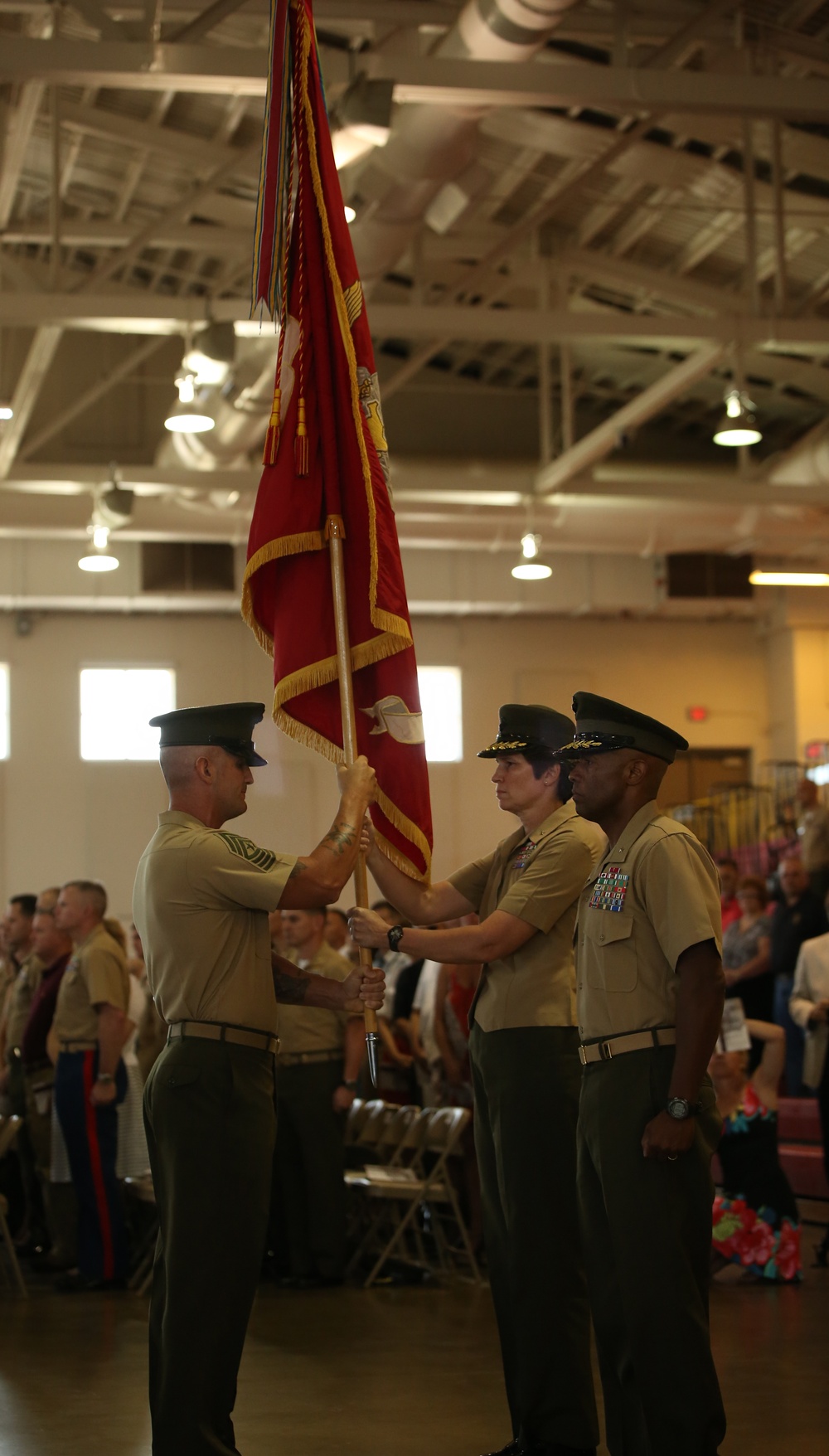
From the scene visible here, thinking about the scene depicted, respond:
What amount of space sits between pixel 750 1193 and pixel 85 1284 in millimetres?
3071

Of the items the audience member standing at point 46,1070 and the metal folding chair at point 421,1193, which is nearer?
the metal folding chair at point 421,1193

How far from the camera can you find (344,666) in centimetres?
395

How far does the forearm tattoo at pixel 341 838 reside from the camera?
3719mm

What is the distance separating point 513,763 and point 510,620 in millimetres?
15462

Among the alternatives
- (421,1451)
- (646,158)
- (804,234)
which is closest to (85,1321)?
Answer: (421,1451)

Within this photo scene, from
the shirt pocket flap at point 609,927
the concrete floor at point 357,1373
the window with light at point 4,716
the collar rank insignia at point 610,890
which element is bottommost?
the concrete floor at point 357,1373

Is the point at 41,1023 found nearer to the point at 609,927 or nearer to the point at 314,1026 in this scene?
the point at 314,1026

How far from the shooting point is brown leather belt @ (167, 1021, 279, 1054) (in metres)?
3.67

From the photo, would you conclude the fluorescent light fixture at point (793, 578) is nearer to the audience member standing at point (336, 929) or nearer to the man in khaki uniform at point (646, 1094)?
the audience member standing at point (336, 929)

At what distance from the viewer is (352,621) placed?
417 centimetres

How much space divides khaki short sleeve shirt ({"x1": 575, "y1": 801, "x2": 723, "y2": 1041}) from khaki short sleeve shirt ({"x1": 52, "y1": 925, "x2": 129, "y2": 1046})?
4204mm

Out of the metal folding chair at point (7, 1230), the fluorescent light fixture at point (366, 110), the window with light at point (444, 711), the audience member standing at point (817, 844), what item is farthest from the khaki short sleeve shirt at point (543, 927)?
the window with light at point (444, 711)

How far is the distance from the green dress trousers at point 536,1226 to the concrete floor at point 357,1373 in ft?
1.83

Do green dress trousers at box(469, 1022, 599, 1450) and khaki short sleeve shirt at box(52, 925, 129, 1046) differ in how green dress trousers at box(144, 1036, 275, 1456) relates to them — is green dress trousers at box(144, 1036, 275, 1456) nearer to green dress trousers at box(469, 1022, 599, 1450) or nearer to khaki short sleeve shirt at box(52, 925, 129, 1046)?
green dress trousers at box(469, 1022, 599, 1450)
